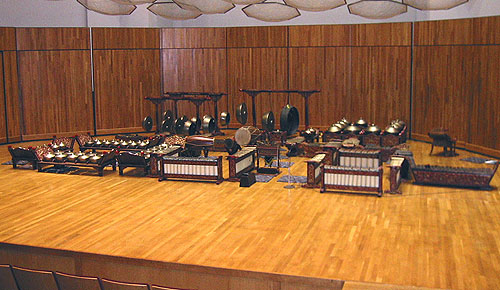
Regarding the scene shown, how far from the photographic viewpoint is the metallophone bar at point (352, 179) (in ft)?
29.6

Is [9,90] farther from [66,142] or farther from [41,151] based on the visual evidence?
[41,151]

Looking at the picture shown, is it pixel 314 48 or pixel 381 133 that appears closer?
pixel 381 133

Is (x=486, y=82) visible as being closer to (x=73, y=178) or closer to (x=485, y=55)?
(x=485, y=55)

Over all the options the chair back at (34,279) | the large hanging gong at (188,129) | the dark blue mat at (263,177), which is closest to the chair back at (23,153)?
the large hanging gong at (188,129)

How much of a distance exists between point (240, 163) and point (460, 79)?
6068mm

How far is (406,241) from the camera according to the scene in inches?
269

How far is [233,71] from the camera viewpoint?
16.9 m

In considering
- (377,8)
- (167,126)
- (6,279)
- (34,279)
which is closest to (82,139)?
(167,126)

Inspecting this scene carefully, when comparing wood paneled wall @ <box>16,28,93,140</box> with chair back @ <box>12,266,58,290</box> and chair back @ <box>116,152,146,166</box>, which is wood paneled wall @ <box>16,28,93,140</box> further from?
chair back @ <box>12,266,58,290</box>

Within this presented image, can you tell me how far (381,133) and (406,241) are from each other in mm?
6137

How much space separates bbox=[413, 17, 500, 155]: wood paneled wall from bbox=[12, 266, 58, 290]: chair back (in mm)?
9584

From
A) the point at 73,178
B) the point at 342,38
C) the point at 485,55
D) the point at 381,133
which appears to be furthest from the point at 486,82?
the point at 73,178

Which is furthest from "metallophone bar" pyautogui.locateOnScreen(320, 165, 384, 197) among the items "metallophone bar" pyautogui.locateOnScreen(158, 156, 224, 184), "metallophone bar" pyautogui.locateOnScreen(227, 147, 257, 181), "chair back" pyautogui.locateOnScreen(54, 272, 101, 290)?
"chair back" pyautogui.locateOnScreen(54, 272, 101, 290)

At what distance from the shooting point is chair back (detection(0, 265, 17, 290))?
19.0 ft
